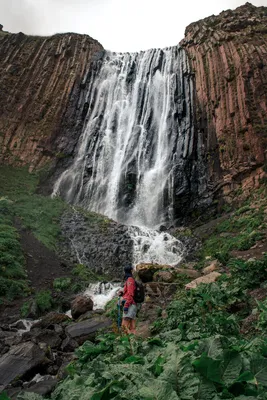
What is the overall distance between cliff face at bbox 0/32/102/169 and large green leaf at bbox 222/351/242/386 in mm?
30238

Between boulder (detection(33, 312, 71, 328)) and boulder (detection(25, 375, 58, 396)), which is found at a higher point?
boulder (detection(33, 312, 71, 328))

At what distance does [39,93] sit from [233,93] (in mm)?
19706

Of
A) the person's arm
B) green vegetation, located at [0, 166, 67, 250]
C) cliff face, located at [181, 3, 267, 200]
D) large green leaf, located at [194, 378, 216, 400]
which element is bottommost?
large green leaf, located at [194, 378, 216, 400]

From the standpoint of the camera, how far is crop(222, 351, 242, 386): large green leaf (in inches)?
72.2

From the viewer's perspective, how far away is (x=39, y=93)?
3481 cm

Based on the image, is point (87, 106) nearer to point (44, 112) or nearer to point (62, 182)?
point (44, 112)

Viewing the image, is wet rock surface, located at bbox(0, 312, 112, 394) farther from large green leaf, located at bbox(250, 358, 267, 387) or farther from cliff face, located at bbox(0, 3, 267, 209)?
cliff face, located at bbox(0, 3, 267, 209)

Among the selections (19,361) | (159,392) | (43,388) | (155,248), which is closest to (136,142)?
(155,248)

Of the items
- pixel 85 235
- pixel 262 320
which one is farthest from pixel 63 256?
pixel 262 320

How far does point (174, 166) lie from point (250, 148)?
569cm

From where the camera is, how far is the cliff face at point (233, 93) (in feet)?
77.9

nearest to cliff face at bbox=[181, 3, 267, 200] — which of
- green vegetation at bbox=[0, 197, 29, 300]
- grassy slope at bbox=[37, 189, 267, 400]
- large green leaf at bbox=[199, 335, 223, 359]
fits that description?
green vegetation at bbox=[0, 197, 29, 300]

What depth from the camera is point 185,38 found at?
3700cm

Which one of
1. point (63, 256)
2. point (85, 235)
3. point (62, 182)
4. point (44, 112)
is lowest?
point (63, 256)
